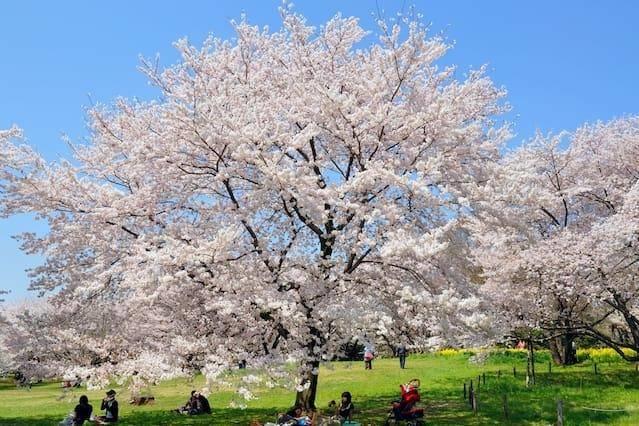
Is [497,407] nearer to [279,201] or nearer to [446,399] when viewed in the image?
[446,399]

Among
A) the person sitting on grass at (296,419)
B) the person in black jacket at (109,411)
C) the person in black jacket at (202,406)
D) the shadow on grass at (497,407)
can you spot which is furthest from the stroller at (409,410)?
the person in black jacket at (109,411)

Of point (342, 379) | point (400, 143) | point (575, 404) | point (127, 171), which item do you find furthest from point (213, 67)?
point (342, 379)

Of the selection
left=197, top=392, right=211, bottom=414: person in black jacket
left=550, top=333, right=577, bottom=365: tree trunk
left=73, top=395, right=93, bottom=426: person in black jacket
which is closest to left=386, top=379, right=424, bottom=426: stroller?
left=197, top=392, right=211, bottom=414: person in black jacket

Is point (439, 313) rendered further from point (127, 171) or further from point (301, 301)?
point (127, 171)

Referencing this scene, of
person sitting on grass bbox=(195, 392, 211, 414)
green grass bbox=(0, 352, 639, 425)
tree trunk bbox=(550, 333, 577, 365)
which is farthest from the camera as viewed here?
tree trunk bbox=(550, 333, 577, 365)

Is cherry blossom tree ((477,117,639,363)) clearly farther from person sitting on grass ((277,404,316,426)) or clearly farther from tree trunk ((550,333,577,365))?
person sitting on grass ((277,404,316,426))

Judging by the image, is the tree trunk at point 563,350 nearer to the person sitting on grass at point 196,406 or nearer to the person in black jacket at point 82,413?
the person sitting on grass at point 196,406

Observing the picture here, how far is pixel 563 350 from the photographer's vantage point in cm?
3122

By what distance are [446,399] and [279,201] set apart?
11.0 metres

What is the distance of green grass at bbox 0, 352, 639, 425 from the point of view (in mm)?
15578

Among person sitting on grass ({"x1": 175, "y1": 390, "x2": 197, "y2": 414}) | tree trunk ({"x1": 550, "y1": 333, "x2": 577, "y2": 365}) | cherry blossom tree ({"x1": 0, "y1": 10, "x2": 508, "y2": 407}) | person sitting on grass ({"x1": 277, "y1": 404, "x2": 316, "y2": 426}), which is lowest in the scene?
person sitting on grass ({"x1": 175, "y1": 390, "x2": 197, "y2": 414})

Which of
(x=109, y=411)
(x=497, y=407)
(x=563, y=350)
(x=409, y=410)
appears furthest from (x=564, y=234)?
(x=109, y=411)

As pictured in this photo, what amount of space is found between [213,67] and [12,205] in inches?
261

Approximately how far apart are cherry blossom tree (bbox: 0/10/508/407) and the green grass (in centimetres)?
190
